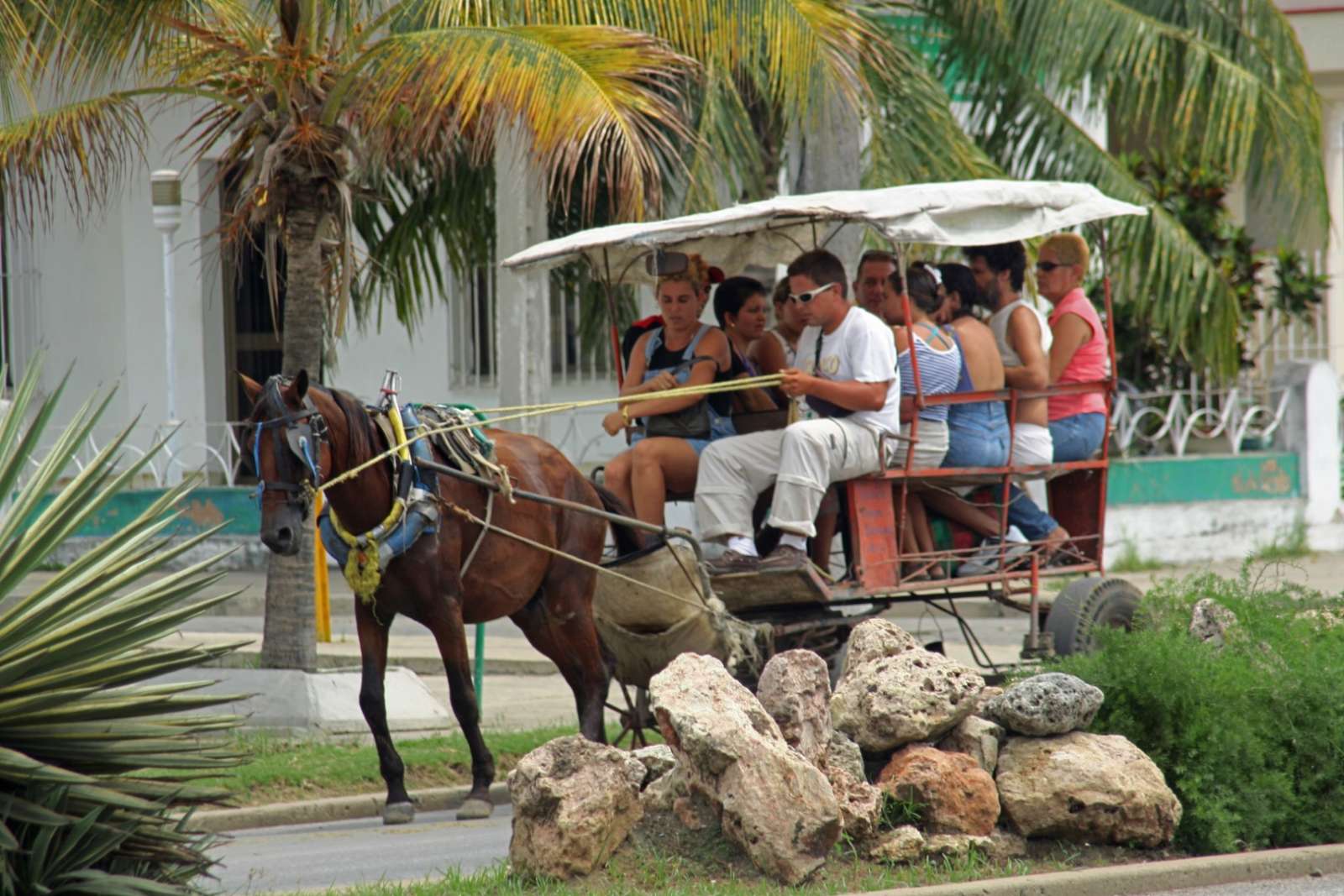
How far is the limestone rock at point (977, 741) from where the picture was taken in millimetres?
6762

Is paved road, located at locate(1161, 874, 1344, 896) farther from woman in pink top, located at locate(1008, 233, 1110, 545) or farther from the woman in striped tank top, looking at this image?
woman in pink top, located at locate(1008, 233, 1110, 545)

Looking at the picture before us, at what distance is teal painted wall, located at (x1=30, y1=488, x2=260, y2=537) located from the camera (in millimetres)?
16609

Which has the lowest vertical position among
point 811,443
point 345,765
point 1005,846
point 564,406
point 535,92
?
point 345,765

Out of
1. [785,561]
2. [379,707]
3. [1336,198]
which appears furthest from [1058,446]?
[1336,198]

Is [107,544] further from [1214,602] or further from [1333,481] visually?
[1333,481]

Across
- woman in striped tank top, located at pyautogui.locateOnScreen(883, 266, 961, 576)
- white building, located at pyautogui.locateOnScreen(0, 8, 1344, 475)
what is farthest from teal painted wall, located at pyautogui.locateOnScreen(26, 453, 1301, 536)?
woman in striped tank top, located at pyautogui.locateOnScreen(883, 266, 961, 576)

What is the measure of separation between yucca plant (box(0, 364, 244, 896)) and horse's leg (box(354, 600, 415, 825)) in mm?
2319

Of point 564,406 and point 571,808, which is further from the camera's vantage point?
point 564,406

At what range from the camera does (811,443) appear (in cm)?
879

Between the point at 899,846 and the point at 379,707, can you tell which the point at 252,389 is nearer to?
the point at 379,707

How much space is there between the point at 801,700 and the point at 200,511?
37.0 ft

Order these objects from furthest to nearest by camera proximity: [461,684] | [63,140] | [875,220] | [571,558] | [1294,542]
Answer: [1294,542] → [63,140] → [875,220] → [571,558] → [461,684]

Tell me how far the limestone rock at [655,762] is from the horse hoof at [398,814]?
1906 millimetres

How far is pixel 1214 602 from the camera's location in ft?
26.7
